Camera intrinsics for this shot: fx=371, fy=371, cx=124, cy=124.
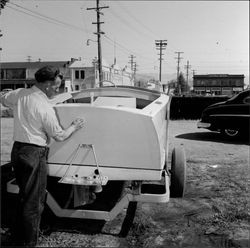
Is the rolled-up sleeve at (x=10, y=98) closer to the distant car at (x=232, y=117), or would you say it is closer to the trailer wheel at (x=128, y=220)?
the trailer wheel at (x=128, y=220)

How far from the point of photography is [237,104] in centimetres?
1177

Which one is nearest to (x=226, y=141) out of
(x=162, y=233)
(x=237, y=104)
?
(x=237, y=104)

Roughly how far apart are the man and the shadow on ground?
28.2 ft

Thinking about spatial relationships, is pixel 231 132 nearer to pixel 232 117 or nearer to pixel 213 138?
pixel 232 117

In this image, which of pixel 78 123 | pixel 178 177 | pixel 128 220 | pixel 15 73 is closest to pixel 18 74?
pixel 15 73

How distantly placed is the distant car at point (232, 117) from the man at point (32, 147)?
875cm

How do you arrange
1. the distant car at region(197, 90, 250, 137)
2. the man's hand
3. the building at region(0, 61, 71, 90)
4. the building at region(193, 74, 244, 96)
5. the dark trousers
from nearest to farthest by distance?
1. the dark trousers
2. the man's hand
3. the distant car at region(197, 90, 250, 137)
4. the building at region(0, 61, 71, 90)
5. the building at region(193, 74, 244, 96)

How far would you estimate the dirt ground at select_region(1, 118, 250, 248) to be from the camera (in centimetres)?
413

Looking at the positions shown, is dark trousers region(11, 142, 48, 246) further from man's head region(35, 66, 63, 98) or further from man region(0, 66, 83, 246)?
man's head region(35, 66, 63, 98)

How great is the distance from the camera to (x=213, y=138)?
490 inches

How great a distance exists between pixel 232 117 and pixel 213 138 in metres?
1.10

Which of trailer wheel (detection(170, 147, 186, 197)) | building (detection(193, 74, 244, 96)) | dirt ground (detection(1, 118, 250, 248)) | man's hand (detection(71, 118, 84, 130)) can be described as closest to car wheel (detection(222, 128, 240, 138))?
dirt ground (detection(1, 118, 250, 248))

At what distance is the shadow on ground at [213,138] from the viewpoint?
1163 centimetres

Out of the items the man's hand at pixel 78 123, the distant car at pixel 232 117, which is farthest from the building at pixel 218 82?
the man's hand at pixel 78 123
